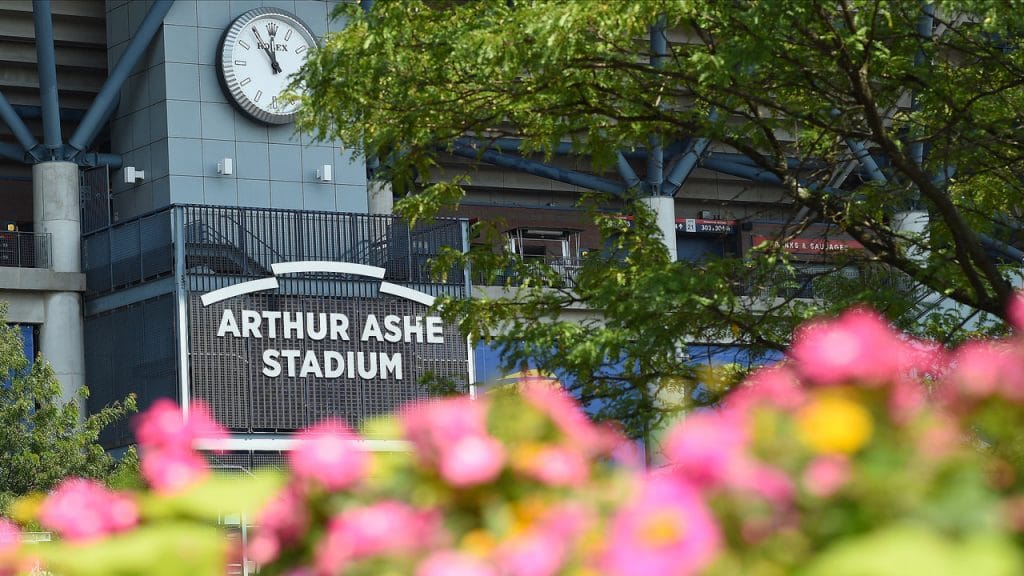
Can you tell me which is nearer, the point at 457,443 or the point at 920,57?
the point at 457,443

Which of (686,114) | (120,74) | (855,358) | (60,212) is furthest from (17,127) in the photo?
(855,358)

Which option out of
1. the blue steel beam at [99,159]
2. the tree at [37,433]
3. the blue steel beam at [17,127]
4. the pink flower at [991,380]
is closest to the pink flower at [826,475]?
the pink flower at [991,380]

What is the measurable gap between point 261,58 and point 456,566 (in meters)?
34.3

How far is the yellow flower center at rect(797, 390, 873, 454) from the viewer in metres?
2.72

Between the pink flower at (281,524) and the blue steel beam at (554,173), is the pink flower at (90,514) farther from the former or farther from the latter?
the blue steel beam at (554,173)

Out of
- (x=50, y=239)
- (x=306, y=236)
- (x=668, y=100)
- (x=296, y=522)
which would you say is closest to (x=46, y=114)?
(x=50, y=239)

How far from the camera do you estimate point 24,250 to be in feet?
118

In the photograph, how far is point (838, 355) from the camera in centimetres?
292

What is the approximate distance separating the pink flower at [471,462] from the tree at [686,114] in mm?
9199

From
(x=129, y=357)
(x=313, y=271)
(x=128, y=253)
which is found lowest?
(x=129, y=357)

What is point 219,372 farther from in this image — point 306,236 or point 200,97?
point 200,97

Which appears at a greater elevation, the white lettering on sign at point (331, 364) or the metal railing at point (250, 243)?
the metal railing at point (250, 243)

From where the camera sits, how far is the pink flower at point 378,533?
2928 mm

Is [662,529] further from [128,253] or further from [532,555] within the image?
[128,253]
